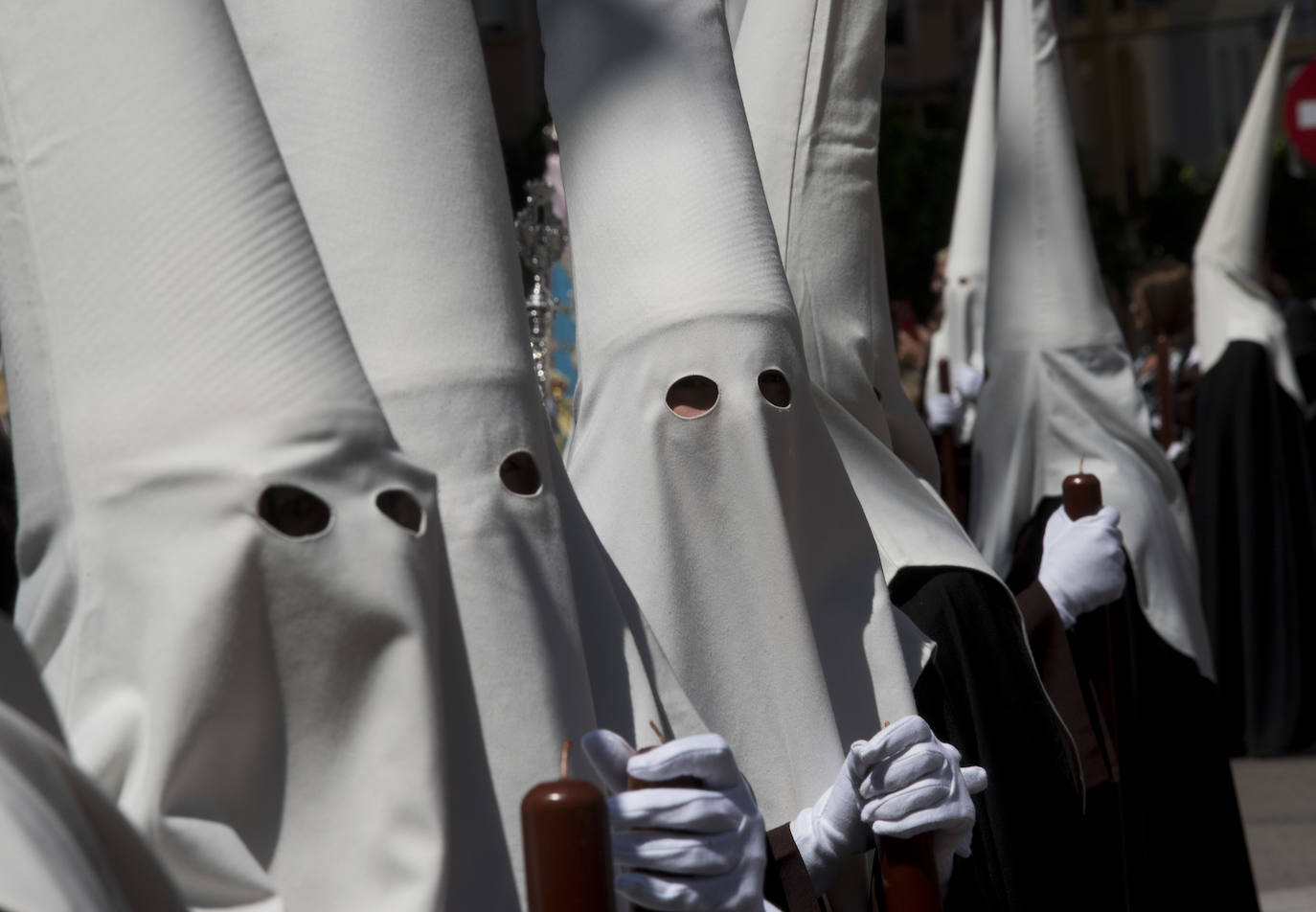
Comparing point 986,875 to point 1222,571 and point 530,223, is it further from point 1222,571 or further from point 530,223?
point 1222,571

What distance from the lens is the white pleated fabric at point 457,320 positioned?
1.75 m

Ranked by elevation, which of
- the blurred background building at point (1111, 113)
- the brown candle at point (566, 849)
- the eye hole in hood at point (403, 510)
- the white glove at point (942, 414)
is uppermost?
the eye hole in hood at point (403, 510)

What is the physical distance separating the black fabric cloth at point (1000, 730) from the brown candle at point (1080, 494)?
1.20ft

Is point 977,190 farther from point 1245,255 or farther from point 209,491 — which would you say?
point 209,491

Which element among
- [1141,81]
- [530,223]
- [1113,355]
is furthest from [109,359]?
[1141,81]

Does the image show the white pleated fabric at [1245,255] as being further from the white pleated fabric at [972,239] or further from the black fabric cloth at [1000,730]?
the black fabric cloth at [1000,730]

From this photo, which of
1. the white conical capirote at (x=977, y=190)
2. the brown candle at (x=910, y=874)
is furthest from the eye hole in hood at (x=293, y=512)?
the white conical capirote at (x=977, y=190)

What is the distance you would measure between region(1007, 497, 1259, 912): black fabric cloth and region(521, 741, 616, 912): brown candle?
295 cm

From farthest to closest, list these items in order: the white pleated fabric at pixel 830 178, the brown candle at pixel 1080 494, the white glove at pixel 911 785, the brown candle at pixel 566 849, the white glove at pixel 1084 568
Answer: the white glove at pixel 1084 568 → the brown candle at pixel 1080 494 → the white pleated fabric at pixel 830 178 → the white glove at pixel 911 785 → the brown candle at pixel 566 849

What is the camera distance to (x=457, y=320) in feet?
6.09

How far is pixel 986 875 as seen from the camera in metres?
2.84

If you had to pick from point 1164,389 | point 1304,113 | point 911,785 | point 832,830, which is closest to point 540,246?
point 832,830

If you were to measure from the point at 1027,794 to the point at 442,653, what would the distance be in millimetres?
1617

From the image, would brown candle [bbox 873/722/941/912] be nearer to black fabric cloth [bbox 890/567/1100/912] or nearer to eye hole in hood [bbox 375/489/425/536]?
eye hole in hood [bbox 375/489/425/536]
